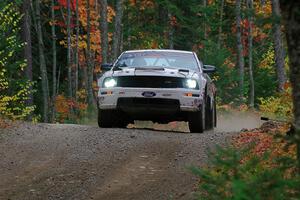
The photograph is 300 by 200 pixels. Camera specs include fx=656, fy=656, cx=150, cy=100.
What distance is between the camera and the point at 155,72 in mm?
12906

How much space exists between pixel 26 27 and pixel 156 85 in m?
14.8

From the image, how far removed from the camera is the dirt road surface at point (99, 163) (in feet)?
27.2

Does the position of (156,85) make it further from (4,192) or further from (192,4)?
(192,4)

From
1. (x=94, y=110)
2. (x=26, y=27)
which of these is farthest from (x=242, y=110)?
(x=26, y=27)

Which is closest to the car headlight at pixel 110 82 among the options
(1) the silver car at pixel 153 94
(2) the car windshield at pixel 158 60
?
(1) the silver car at pixel 153 94

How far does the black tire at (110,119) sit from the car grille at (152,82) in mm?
746

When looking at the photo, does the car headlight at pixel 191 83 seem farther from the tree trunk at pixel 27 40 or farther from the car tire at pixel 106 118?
the tree trunk at pixel 27 40

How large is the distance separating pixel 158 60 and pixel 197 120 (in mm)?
1800

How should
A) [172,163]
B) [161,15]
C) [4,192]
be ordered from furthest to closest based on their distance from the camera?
[161,15] < [172,163] < [4,192]

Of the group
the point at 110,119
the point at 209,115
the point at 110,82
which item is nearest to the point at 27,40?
the point at 209,115

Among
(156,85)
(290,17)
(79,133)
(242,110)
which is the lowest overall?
(242,110)

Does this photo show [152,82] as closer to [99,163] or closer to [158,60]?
[158,60]

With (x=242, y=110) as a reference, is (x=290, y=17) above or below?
above

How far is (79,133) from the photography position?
493 inches
